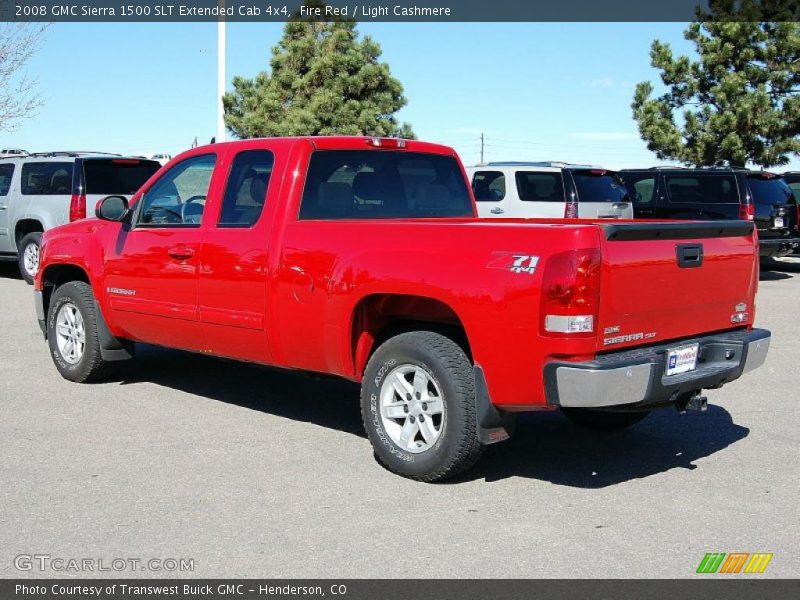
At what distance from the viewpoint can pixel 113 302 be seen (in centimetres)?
757

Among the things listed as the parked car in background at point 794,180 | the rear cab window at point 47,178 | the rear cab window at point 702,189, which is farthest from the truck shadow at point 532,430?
the parked car in background at point 794,180

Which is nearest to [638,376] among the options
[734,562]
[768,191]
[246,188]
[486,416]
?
[486,416]

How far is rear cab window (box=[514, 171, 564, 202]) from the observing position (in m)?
15.8

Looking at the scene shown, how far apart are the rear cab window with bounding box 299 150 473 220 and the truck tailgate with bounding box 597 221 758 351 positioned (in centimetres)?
212

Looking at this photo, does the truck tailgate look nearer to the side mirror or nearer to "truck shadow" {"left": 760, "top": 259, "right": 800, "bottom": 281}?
the side mirror

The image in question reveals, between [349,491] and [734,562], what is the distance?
6.48ft

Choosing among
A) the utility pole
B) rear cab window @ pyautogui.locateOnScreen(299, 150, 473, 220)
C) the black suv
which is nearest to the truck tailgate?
rear cab window @ pyautogui.locateOnScreen(299, 150, 473, 220)

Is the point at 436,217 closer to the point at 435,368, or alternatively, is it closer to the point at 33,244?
the point at 435,368

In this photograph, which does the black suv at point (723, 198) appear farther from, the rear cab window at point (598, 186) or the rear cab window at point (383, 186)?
the rear cab window at point (383, 186)

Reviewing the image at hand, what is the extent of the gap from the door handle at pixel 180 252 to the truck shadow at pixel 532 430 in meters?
1.00

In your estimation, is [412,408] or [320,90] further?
[320,90]

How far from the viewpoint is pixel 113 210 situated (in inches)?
291

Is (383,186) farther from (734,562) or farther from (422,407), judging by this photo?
(734,562)
